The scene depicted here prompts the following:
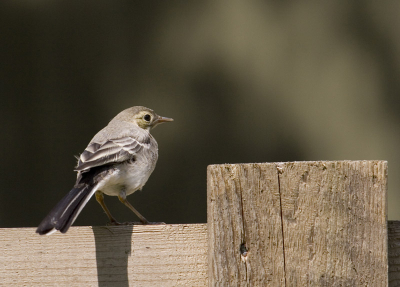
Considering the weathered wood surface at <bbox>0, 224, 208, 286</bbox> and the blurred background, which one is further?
the blurred background

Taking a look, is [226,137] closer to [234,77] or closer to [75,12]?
[234,77]

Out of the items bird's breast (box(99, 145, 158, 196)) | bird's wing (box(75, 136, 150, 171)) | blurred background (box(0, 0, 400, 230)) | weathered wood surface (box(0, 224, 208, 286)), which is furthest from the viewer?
blurred background (box(0, 0, 400, 230))

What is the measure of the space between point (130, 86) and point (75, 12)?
1.02 meters

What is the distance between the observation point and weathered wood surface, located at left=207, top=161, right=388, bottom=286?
1.91 metres

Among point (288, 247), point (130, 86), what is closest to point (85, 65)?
point (130, 86)

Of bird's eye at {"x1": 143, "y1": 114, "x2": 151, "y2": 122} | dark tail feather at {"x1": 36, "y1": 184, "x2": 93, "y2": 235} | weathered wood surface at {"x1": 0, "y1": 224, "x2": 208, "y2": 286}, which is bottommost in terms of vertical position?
weathered wood surface at {"x1": 0, "y1": 224, "x2": 208, "y2": 286}

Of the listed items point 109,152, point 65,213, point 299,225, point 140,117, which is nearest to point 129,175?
point 109,152

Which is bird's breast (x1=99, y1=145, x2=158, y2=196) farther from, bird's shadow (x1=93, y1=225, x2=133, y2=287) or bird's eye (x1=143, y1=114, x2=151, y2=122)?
bird's shadow (x1=93, y1=225, x2=133, y2=287)

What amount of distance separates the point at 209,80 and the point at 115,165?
2846 millimetres

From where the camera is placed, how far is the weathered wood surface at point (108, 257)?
219 centimetres

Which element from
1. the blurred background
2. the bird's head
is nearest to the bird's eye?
the bird's head

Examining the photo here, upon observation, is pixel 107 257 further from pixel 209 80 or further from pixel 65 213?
pixel 209 80

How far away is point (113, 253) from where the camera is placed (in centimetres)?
223

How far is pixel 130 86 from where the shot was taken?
19.6 feet
